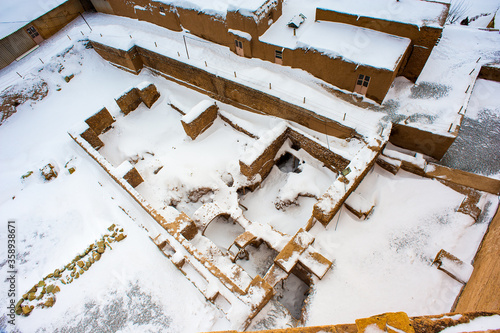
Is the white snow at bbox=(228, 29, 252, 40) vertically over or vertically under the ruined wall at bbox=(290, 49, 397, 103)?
over

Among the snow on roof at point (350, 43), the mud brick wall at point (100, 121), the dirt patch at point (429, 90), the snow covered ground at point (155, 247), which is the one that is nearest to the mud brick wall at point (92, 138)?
the snow covered ground at point (155, 247)

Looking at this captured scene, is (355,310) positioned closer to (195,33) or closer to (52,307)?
(52,307)

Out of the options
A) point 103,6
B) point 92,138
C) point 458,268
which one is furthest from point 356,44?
point 103,6

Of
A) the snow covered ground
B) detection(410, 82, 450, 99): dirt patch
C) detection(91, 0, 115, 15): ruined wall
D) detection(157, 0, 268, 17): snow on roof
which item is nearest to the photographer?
the snow covered ground

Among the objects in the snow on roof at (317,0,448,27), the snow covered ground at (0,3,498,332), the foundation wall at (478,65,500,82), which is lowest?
the snow covered ground at (0,3,498,332)

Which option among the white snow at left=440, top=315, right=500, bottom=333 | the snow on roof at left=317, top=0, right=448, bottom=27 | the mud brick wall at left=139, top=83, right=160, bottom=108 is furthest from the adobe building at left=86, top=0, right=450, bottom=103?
the white snow at left=440, top=315, right=500, bottom=333

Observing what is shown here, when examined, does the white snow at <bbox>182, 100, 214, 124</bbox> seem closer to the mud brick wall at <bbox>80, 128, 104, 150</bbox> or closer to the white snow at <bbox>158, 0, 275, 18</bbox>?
the mud brick wall at <bbox>80, 128, 104, 150</bbox>

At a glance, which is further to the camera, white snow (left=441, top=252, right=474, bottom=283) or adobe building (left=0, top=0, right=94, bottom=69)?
adobe building (left=0, top=0, right=94, bottom=69)
